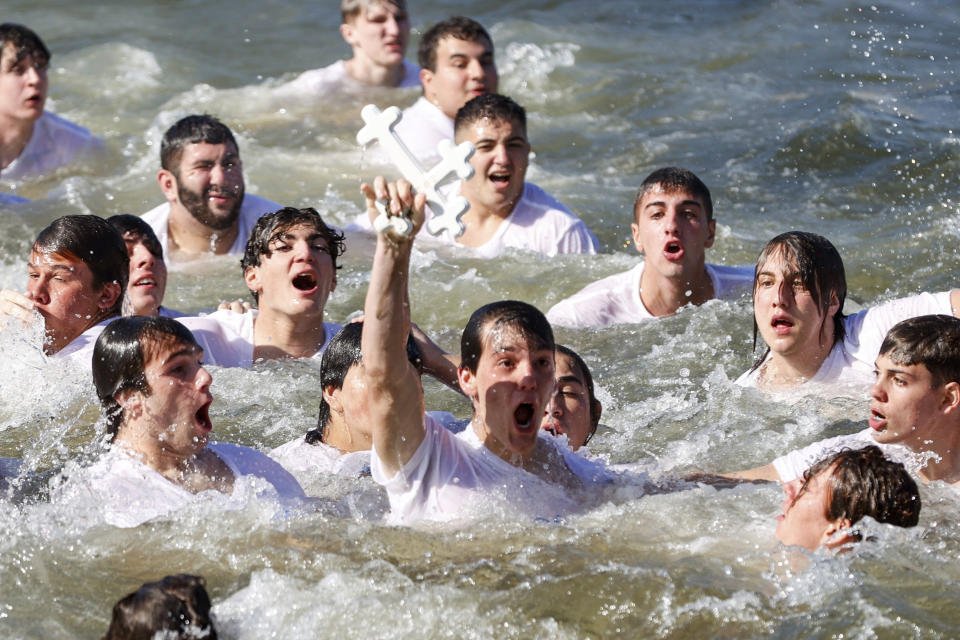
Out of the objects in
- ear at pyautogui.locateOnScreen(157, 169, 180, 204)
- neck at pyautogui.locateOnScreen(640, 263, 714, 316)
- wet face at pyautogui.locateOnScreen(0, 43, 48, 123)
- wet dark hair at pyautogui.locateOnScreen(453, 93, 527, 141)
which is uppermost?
wet face at pyautogui.locateOnScreen(0, 43, 48, 123)

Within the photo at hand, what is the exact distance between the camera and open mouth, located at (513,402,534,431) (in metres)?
5.01

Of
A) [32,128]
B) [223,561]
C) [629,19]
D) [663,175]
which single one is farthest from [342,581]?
[629,19]

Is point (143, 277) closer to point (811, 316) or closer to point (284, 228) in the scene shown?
point (284, 228)

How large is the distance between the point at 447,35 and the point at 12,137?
A: 351 cm

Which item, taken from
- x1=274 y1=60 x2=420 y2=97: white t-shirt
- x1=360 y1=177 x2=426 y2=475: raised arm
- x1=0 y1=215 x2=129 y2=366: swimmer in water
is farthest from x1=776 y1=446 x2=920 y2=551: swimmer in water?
x1=274 y1=60 x2=420 y2=97: white t-shirt

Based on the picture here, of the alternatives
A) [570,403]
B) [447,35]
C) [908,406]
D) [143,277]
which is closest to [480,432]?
[570,403]

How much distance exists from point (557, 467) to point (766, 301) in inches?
73.2

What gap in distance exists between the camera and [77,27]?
51.9 feet

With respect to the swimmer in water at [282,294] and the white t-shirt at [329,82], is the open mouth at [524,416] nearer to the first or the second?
the swimmer in water at [282,294]

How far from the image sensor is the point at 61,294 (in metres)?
6.62

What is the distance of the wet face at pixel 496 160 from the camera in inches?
352

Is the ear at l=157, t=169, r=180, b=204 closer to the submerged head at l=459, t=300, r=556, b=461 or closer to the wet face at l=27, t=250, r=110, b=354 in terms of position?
the wet face at l=27, t=250, r=110, b=354

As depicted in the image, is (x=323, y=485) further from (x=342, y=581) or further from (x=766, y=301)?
(x=766, y=301)

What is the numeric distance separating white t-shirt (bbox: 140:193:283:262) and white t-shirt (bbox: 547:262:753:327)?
2294mm
